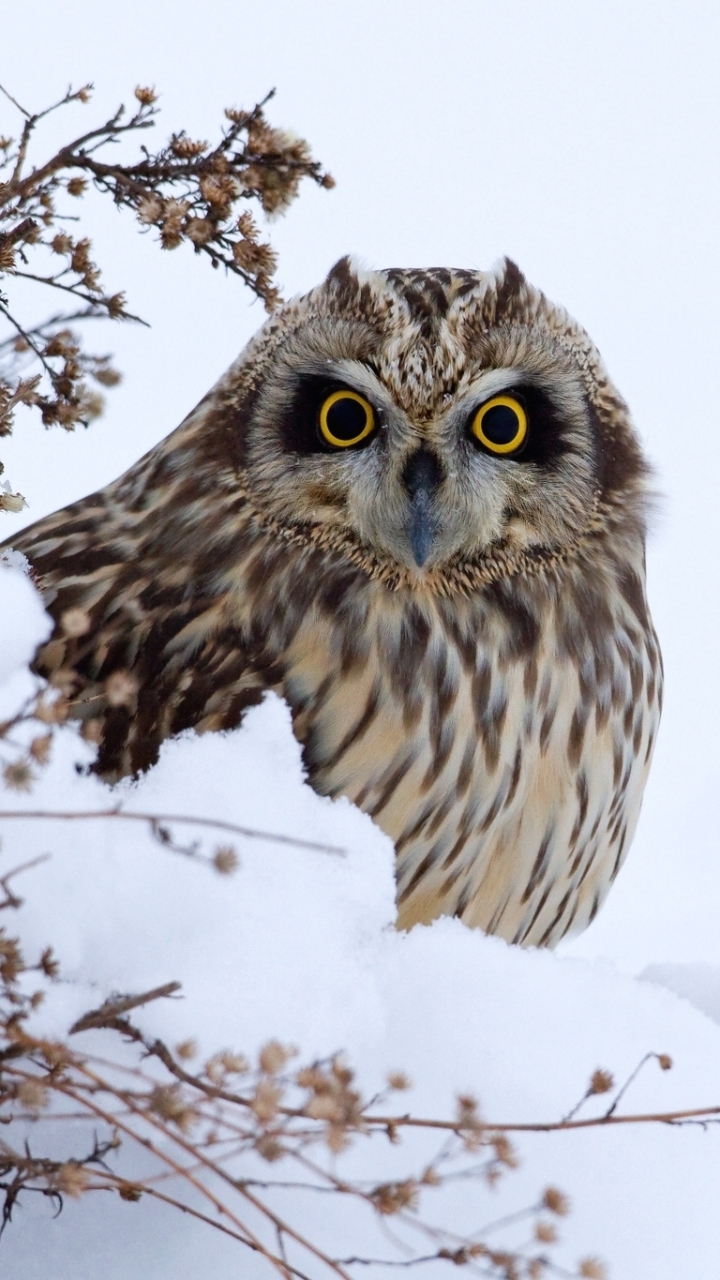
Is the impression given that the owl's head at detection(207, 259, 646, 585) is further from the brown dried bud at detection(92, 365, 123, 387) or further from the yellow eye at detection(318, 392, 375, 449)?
the brown dried bud at detection(92, 365, 123, 387)

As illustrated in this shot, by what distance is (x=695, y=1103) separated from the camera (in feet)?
5.64

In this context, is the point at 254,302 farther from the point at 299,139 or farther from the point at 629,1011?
the point at 629,1011

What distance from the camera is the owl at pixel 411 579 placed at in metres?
1.97

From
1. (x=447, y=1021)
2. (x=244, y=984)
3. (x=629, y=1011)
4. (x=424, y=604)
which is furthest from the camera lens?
(x=424, y=604)

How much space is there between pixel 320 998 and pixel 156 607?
737mm

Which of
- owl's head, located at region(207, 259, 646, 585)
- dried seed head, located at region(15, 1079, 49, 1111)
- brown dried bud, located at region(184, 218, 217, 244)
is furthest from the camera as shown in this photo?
owl's head, located at region(207, 259, 646, 585)

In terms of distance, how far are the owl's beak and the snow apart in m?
0.33

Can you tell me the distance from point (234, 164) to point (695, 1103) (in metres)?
1.18

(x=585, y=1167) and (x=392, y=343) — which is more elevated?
(x=392, y=343)

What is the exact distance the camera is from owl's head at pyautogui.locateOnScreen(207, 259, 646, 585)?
6.36 ft

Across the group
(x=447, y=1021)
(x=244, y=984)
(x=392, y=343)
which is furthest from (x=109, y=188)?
(x=447, y=1021)

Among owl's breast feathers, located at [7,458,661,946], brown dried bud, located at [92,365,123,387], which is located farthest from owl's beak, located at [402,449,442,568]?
brown dried bud, located at [92,365,123,387]

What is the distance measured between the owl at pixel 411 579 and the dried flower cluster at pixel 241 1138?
1.92ft

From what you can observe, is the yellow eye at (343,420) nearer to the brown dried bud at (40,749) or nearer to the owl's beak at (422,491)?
the owl's beak at (422,491)
